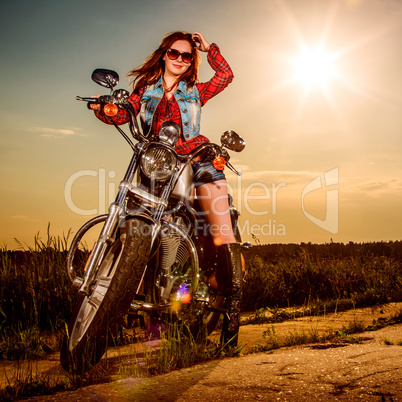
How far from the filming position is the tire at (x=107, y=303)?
263cm

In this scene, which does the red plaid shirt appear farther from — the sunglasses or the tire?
the tire

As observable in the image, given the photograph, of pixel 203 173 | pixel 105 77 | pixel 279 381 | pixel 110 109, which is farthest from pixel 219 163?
pixel 279 381

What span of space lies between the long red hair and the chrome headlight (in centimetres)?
120

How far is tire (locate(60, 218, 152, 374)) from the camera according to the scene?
8.64ft

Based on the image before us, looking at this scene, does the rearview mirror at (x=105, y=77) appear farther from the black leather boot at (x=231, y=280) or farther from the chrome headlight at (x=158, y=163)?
the black leather boot at (x=231, y=280)

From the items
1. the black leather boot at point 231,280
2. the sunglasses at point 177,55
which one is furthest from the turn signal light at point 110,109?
the black leather boot at point 231,280

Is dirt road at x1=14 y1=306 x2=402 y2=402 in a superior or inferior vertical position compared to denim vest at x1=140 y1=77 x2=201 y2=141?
inferior

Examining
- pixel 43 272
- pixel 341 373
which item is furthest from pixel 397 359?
pixel 43 272

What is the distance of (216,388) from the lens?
2.28m

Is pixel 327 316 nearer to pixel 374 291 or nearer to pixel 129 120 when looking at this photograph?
pixel 374 291

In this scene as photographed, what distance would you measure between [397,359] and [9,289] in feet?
13.1

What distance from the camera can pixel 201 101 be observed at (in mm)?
4066

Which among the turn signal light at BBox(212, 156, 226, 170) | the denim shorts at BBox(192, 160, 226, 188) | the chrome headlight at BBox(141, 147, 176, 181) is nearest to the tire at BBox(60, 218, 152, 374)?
the chrome headlight at BBox(141, 147, 176, 181)

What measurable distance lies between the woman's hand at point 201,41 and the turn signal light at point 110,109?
4.47 ft
